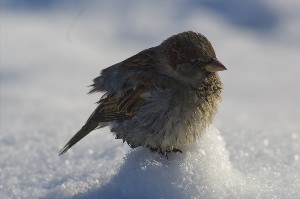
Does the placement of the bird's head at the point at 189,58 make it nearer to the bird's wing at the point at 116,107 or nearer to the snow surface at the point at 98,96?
the bird's wing at the point at 116,107

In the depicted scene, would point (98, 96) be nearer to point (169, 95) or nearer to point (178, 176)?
point (169, 95)

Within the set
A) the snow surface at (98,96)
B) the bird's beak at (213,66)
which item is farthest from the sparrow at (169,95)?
the snow surface at (98,96)

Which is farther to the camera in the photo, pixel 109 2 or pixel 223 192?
pixel 109 2

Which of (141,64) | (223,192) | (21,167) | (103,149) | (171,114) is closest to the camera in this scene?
(223,192)

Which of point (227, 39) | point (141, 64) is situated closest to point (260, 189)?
point (141, 64)

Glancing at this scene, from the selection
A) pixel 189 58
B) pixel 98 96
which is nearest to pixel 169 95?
pixel 189 58

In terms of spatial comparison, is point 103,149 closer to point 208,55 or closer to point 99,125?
point 99,125

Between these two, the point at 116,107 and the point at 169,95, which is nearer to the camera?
the point at 169,95

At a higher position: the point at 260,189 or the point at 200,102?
the point at 200,102
